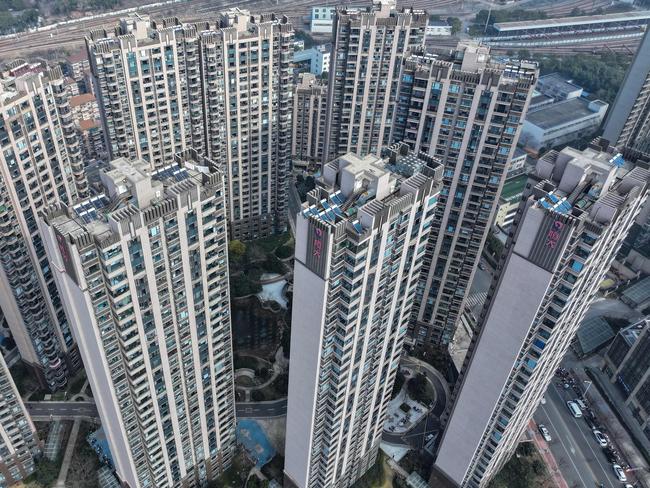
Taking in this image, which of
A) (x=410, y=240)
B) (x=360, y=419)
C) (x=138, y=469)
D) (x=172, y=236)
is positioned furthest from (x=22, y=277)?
(x=410, y=240)

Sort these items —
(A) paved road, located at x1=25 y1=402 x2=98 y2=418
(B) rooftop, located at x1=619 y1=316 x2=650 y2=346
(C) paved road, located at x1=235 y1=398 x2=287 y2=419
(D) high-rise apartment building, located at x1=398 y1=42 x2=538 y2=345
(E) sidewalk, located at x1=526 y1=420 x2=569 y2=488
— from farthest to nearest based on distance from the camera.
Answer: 1. (B) rooftop, located at x1=619 y1=316 x2=650 y2=346
2. (C) paved road, located at x1=235 y1=398 x2=287 y2=419
3. (A) paved road, located at x1=25 y1=402 x2=98 y2=418
4. (E) sidewalk, located at x1=526 y1=420 x2=569 y2=488
5. (D) high-rise apartment building, located at x1=398 y1=42 x2=538 y2=345

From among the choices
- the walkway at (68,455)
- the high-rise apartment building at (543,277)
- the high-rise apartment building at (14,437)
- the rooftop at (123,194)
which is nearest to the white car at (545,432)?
the high-rise apartment building at (543,277)

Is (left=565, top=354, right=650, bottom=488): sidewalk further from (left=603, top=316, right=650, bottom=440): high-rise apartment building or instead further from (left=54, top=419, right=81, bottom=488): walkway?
(left=54, top=419, right=81, bottom=488): walkway

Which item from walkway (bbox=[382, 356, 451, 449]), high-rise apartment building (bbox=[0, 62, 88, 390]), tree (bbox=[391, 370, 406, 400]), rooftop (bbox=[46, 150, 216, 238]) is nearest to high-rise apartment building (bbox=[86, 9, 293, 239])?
high-rise apartment building (bbox=[0, 62, 88, 390])

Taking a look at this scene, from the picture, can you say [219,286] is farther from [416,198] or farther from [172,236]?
[416,198]

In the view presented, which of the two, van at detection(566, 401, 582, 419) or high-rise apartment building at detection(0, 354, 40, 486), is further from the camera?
van at detection(566, 401, 582, 419)

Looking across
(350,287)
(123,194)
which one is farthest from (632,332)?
(123,194)

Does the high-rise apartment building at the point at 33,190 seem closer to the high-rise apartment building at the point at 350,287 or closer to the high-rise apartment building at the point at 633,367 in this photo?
the high-rise apartment building at the point at 350,287
